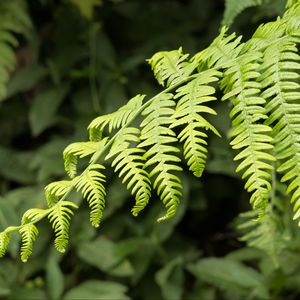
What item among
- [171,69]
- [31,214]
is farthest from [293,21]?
[31,214]

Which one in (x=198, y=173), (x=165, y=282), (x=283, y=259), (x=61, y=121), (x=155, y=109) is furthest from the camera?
(x=61, y=121)

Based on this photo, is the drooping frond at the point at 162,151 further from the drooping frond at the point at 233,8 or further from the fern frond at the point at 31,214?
the drooping frond at the point at 233,8

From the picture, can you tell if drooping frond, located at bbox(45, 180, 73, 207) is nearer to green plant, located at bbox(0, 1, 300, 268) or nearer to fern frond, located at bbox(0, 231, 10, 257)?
green plant, located at bbox(0, 1, 300, 268)

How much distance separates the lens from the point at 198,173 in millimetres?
1073

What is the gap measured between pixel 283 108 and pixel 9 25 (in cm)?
145

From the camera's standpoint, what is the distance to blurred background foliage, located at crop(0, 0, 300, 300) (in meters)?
2.03

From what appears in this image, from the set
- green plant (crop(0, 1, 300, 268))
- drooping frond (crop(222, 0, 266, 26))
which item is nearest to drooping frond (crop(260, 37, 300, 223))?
green plant (crop(0, 1, 300, 268))

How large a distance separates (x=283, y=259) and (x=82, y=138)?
0.90 m

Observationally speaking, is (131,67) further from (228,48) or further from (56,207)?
(56,207)

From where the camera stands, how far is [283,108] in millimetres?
1106

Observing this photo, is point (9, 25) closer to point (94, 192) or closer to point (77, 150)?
point (77, 150)

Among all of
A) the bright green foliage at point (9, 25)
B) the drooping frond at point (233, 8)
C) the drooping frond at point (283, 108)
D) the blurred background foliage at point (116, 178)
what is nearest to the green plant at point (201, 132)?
the drooping frond at point (283, 108)

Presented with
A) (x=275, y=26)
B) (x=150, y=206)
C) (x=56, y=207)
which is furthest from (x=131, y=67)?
(x=56, y=207)

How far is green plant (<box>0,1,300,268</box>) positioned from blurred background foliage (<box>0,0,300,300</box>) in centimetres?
71
